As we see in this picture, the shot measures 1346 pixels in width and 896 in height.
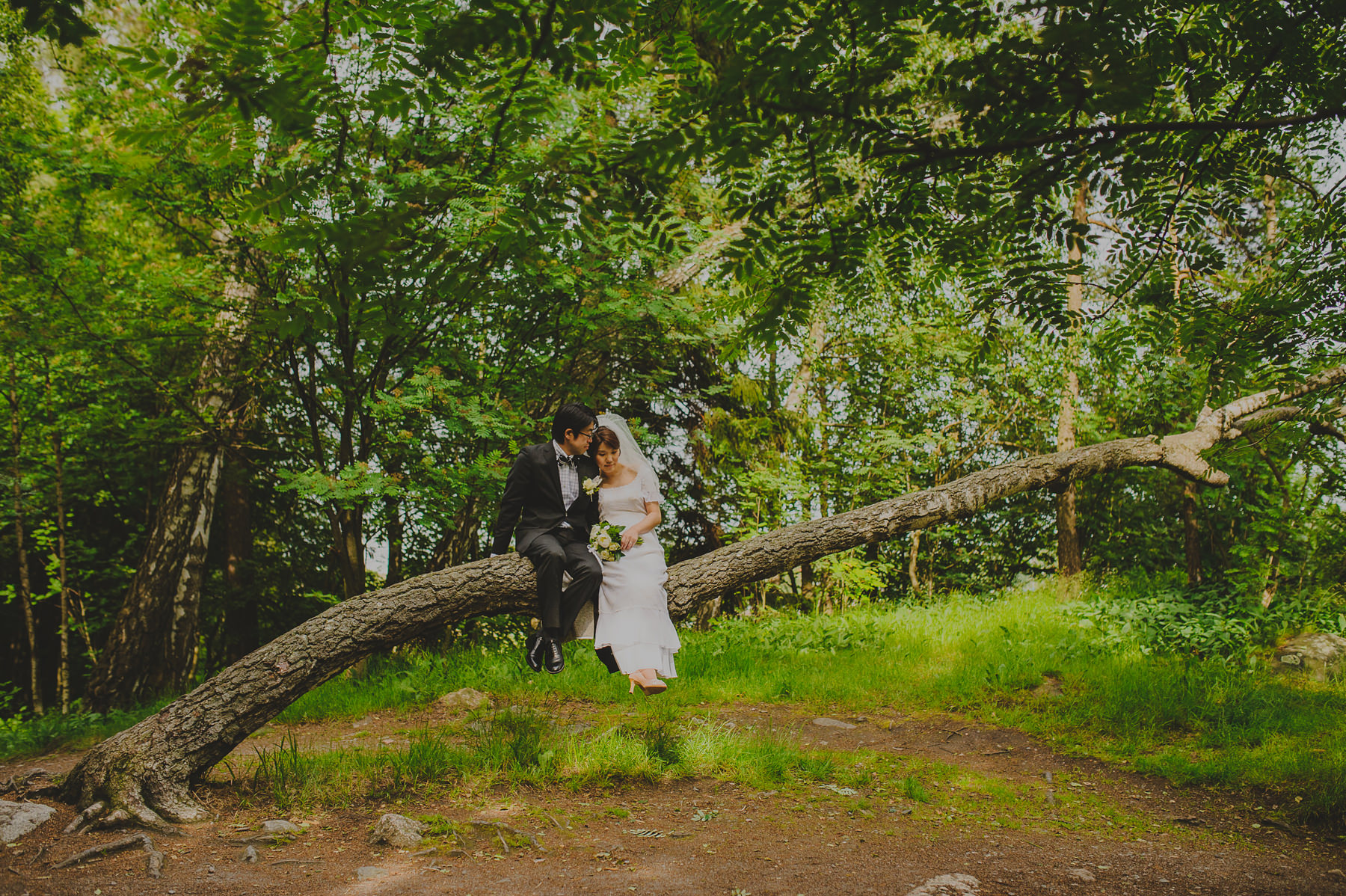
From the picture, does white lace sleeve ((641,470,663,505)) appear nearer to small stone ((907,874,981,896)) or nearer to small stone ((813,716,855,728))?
small stone ((907,874,981,896))

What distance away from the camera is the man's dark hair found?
525 cm

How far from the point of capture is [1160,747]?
598 centimetres

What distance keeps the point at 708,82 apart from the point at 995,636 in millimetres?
7986

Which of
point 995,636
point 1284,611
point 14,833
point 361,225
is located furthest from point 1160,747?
point 14,833

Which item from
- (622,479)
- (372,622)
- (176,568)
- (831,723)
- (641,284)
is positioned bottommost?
(831,723)

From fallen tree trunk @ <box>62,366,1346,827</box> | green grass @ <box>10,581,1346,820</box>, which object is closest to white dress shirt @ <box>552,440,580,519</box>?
fallen tree trunk @ <box>62,366,1346,827</box>

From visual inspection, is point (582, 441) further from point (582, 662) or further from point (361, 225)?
point (582, 662)

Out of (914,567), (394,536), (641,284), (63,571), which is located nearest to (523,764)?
(641,284)

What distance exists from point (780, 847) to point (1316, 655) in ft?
21.7

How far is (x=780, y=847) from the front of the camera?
425cm

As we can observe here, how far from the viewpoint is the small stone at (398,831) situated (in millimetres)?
4234

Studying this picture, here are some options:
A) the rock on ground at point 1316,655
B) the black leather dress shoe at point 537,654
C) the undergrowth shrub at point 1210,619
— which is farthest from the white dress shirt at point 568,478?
the rock on ground at point 1316,655

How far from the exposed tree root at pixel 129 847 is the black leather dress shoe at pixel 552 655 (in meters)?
2.27

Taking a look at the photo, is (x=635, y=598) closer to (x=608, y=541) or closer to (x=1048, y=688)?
(x=608, y=541)
